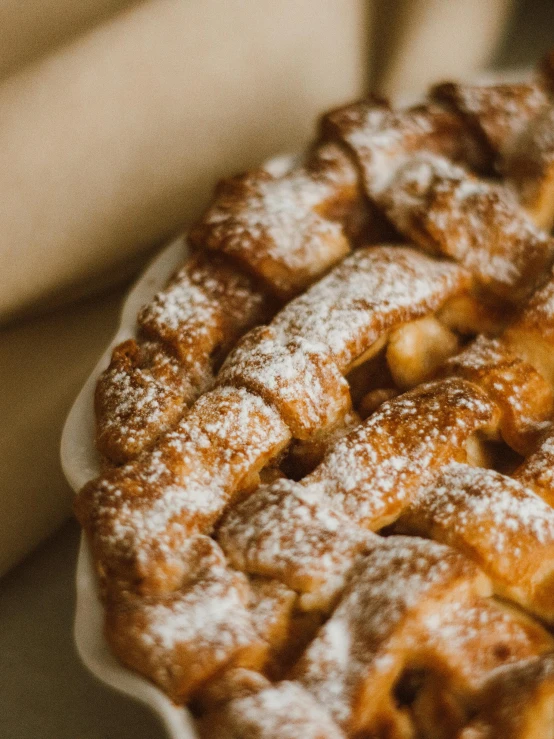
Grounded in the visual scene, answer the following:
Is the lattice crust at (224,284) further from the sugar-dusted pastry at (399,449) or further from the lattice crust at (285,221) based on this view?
the sugar-dusted pastry at (399,449)

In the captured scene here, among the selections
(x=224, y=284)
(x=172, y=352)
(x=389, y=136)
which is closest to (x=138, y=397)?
(x=172, y=352)

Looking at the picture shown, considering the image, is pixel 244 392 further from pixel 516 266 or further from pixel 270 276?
pixel 516 266

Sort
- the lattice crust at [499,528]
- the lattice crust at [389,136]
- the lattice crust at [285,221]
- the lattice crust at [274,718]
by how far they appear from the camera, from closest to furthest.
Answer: the lattice crust at [274,718] < the lattice crust at [499,528] < the lattice crust at [285,221] < the lattice crust at [389,136]

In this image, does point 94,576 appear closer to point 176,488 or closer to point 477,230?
point 176,488

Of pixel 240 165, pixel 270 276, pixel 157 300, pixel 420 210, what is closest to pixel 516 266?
pixel 420 210

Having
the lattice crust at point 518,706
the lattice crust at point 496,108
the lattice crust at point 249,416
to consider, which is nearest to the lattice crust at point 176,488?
the lattice crust at point 249,416

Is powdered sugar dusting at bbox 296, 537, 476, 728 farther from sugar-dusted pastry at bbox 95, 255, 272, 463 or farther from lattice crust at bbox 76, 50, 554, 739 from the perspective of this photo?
sugar-dusted pastry at bbox 95, 255, 272, 463

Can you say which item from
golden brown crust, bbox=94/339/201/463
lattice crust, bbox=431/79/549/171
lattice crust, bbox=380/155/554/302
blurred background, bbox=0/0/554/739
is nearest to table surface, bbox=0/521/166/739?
blurred background, bbox=0/0/554/739
